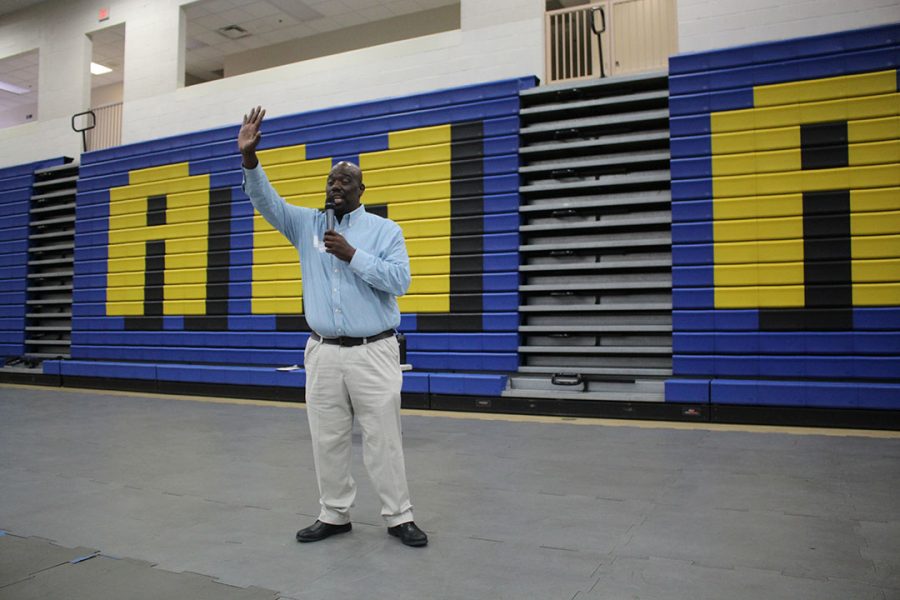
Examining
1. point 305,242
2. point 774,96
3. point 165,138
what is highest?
point 165,138

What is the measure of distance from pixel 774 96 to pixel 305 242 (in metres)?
4.51

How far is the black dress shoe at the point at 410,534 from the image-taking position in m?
2.35

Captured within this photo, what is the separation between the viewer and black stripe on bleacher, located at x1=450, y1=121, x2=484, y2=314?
247 inches

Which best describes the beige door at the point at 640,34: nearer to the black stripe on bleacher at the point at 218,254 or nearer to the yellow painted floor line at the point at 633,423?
the yellow painted floor line at the point at 633,423

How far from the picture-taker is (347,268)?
8.21 ft

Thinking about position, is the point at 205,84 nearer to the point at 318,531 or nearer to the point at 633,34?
the point at 633,34

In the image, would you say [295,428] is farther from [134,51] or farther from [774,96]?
[134,51]

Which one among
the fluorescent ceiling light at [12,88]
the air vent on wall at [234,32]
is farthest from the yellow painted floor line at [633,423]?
the fluorescent ceiling light at [12,88]

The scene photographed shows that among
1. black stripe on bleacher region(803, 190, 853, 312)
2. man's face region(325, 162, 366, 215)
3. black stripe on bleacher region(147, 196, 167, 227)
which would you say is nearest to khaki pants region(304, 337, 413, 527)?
man's face region(325, 162, 366, 215)

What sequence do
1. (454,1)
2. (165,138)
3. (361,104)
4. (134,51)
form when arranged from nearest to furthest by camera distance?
(361,104) → (165,138) → (134,51) → (454,1)

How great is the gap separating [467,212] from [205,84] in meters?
4.52

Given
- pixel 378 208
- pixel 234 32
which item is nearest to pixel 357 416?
pixel 378 208

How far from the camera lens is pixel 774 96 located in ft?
17.3

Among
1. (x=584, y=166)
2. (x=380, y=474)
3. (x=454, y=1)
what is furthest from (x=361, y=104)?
(x=380, y=474)
